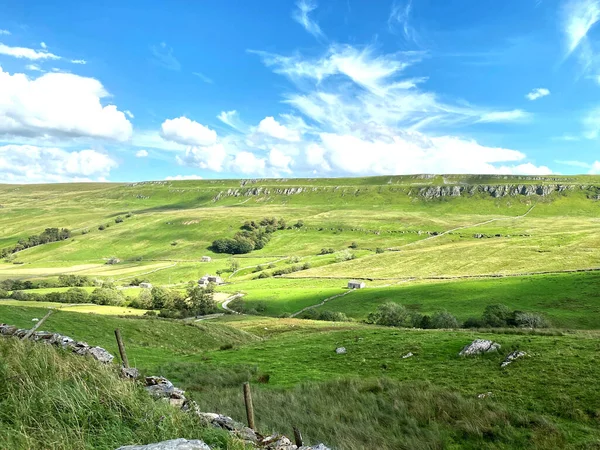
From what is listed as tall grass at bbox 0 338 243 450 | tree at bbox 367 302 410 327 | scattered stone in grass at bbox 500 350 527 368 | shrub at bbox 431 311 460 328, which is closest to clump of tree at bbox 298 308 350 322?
tree at bbox 367 302 410 327

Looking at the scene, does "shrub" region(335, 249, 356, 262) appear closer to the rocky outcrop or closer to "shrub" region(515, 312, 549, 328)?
"shrub" region(515, 312, 549, 328)

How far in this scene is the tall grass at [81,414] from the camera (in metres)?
7.36

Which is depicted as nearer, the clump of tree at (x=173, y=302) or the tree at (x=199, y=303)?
the tree at (x=199, y=303)

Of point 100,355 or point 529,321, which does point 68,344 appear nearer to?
point 100,355

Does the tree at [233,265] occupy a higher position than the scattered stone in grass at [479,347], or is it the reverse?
the scattered stone in grass at [479,347]

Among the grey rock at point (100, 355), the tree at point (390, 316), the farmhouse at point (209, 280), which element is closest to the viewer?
the grey rock at point (100, 355)

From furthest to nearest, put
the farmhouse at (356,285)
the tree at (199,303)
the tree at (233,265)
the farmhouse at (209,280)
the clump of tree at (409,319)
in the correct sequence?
the tree at (233,265), the farmhouse at (209,280), the farmhouse at (356,285), the tree at (199,303), the clump of tree at (409,319)

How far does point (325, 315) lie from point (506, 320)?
3474 centimetres

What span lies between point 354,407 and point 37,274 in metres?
207

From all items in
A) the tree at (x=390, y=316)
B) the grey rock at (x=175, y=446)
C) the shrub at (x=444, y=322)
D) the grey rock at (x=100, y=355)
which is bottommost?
the tree at (x=390, y=316)

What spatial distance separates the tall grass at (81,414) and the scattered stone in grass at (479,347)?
71.2 feet

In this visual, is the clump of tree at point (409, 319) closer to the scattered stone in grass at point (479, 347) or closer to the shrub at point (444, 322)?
the shrub at point (444, 322)

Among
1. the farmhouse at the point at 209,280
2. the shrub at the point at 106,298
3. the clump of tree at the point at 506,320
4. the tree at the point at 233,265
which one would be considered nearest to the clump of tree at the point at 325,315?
the clump of tree at the point at 506,320

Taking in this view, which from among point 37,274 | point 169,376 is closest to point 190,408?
point 169,376
